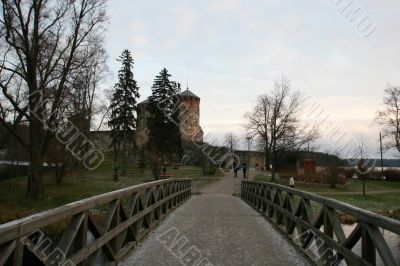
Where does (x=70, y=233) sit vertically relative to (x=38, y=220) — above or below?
below

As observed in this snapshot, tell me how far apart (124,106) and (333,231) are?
58178mm

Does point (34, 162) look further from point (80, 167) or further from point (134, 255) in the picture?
point (80, 167)

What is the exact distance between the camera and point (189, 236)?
9.59 m

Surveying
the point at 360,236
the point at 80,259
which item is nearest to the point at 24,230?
the point at 80,259

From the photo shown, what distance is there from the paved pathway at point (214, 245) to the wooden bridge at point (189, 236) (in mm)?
17

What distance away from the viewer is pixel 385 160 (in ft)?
248

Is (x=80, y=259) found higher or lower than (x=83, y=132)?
lower

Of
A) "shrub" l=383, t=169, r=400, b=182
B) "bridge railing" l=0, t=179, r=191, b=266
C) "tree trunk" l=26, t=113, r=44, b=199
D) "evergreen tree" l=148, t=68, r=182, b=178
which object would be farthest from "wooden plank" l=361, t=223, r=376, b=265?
"shrub" l=383, t=169, r=400, b=182

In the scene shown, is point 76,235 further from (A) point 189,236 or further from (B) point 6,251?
(A) point 189,236

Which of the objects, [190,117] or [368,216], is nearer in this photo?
[368,216]

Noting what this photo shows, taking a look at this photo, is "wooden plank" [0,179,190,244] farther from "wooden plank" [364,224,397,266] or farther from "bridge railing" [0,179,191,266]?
"wooden plank" [364,224,397,266]

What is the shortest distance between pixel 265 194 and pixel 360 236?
947 centimetres

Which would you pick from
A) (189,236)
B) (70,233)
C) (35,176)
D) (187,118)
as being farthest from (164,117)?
(70,233)

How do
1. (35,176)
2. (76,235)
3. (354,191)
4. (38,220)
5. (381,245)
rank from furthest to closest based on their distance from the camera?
1. (354,191)
2. (35,176)
3. (76,235)
4. (381,245)
5. (38,220)
